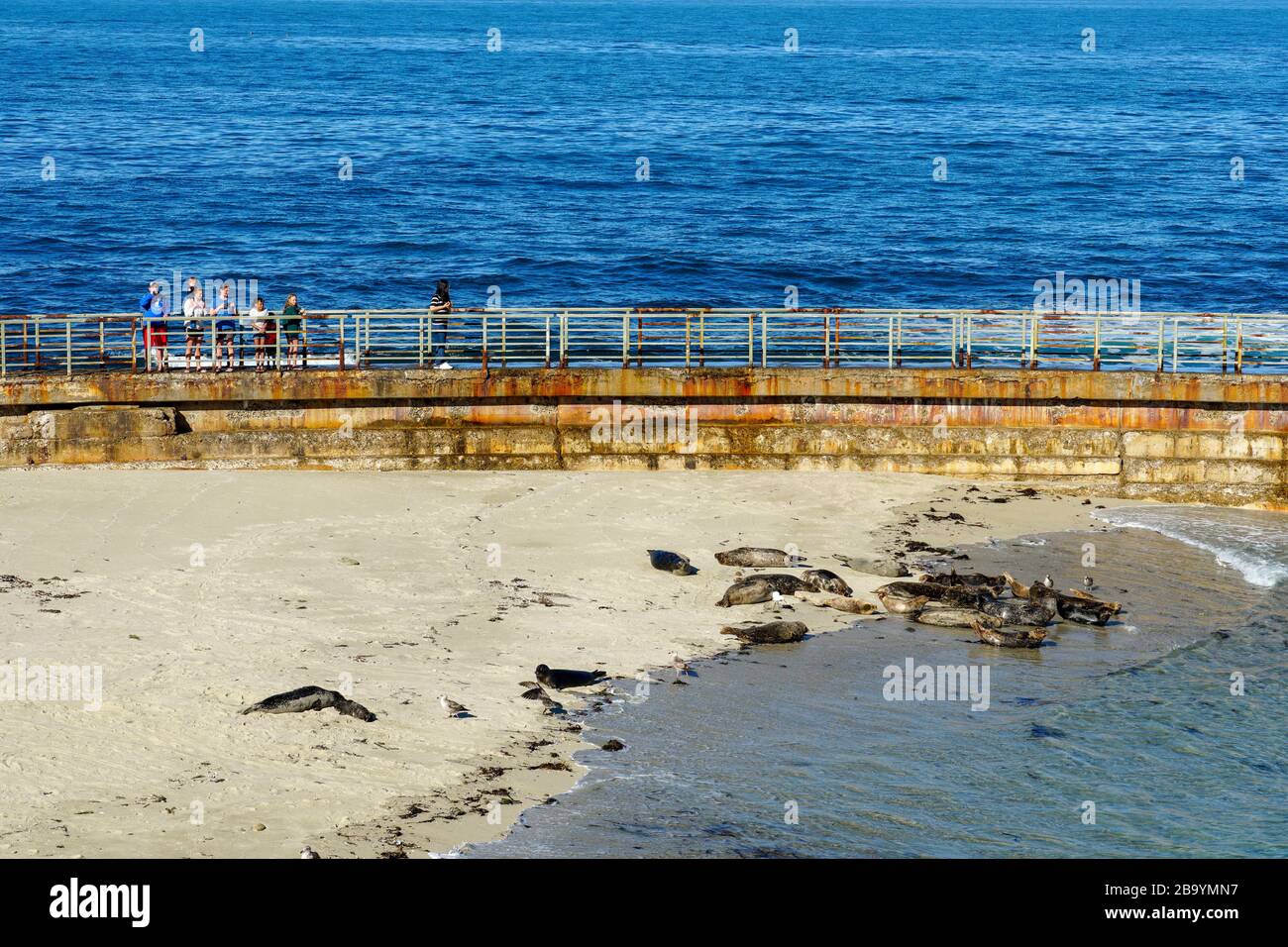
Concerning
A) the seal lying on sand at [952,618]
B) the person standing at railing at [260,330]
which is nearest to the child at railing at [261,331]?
the person standing at railing at [260,330]

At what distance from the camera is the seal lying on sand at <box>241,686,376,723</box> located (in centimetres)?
1556

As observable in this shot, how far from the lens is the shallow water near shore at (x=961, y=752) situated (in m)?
13.7

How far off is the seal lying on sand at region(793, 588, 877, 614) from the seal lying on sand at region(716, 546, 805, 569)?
1.28 metres

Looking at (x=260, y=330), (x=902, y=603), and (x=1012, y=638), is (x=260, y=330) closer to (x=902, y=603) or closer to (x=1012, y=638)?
(x=902, y=603)

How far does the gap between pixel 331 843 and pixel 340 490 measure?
485 inches

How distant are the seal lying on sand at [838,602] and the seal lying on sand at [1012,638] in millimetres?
1578

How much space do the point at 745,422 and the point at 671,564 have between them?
5554 mm

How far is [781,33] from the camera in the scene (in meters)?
186

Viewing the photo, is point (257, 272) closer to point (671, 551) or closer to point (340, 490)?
point (340, 490)

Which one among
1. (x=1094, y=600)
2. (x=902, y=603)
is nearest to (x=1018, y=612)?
(x=1094, y=600)

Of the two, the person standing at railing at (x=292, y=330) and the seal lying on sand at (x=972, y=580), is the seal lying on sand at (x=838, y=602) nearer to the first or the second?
the seal lying on sand at (x=972, y=580)

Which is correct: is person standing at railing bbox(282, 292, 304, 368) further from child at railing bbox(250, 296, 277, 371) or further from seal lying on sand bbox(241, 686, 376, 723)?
seal lying on sand bbox(241, 686, 376, 723)

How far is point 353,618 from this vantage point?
1900 cm

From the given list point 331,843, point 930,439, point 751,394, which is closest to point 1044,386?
point 930,439
